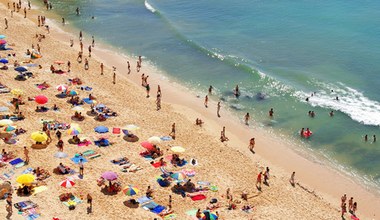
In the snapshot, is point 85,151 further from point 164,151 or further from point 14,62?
point 14,62

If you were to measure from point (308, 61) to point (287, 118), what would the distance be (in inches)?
575

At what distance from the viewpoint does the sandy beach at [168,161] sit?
28453 mm

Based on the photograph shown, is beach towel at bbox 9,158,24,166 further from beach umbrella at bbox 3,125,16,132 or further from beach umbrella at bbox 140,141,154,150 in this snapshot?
beach umbrella at bbox 140,141,154,150

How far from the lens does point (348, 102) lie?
147 ft

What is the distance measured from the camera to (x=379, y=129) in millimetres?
40656

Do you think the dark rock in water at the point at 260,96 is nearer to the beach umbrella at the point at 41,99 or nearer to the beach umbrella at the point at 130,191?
the beach umbrella at the point at 41,99

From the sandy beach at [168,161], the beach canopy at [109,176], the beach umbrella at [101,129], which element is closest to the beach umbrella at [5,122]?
the sandy beach at [168,161]

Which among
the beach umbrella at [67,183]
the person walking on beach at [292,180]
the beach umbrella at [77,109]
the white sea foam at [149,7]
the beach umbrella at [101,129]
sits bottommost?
the person walking on beach at [292,180]

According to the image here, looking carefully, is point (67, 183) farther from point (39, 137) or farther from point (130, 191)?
point (39, 137)

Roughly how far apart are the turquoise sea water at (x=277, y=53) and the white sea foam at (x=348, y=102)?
9 centimetres

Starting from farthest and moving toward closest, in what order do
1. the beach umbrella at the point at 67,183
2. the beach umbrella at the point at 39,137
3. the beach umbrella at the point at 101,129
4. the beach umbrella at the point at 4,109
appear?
the beach umbrella at the point at 4,109, the beach umbrella at the point at 101,129, the beach umbrella at the point at 39,137, the beach umbrella at the point at 67,183

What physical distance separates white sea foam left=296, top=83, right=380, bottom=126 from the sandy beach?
8.77 meters

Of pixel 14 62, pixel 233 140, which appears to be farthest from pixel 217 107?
pixel 14 62

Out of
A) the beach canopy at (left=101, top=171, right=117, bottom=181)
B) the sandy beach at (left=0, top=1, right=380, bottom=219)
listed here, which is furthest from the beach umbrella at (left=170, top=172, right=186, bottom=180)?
the beach canopy at (left=101, top=171, right=117, bottom=181)
